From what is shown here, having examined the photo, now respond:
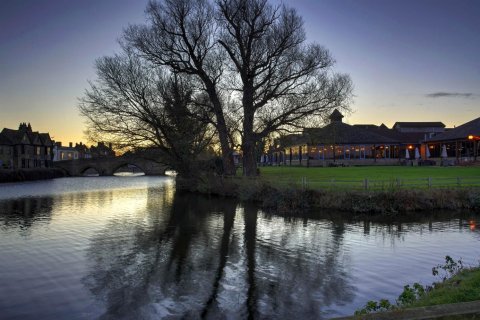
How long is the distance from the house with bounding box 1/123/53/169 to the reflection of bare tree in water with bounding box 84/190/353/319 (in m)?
83.2

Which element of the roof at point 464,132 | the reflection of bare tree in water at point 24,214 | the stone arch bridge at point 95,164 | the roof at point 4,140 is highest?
the roof at point 4,140

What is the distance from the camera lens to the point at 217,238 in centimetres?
1839

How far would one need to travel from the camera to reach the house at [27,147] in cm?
9356

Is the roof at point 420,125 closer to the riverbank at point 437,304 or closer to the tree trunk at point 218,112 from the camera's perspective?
the tree trunk at point 218,112

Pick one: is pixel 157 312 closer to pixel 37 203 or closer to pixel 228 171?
pixel 37 203

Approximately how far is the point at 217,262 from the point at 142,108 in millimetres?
27591

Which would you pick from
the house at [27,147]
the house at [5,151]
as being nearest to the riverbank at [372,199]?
the house at [27,147]

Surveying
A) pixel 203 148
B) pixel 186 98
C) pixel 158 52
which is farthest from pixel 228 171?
pixel 158 52

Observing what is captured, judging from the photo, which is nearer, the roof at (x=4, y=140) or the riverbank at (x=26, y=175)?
the riverbank at (x=26, y=175)

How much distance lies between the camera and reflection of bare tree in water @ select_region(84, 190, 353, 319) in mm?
9703

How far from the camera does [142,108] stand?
38781 millimetres

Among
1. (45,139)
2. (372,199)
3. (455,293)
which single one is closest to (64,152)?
(45,139)

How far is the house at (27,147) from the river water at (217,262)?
78.4 metres

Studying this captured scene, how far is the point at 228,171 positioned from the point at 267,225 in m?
19.2
